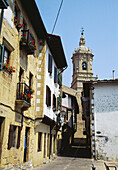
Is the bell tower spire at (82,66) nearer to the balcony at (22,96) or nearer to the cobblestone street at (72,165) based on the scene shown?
the cobblestone street at (72,165)

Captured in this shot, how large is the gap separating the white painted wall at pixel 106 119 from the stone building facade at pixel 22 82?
4.94 meters

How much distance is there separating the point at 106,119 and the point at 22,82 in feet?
31.5

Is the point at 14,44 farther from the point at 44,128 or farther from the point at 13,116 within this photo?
the point at 44,128

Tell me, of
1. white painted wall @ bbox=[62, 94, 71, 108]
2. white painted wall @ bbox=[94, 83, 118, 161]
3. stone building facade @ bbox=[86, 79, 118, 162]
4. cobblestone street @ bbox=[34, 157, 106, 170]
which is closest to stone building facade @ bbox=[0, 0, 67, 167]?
cobblestone street @ bbox=[34, 157, 106, 170]

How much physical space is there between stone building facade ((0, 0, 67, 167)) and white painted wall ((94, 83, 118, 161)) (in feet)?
16.2

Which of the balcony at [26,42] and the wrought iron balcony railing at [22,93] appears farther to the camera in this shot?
the balcony at [26,42]

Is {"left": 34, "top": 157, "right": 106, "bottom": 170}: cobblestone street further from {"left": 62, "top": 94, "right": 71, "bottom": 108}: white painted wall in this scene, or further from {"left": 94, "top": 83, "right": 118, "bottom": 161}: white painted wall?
{"left": 62, "top": 94, "right": 71, "bottom": 108}: white painted wall

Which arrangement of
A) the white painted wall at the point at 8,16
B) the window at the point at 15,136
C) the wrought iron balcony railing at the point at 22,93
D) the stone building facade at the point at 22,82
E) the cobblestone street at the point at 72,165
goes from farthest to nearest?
the cobblestone street at the point at 72,165 < the wrought iron balcony railing at the point at 22,93 < the window at the point at 15,136 < the white painted wall at the point at 8,16 < the stone building facade at the point at 22,82

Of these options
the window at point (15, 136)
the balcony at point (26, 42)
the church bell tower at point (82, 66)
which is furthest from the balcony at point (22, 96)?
the church bell tower at point (82, 66)

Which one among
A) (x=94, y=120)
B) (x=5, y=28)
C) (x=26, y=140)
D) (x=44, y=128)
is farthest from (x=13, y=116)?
(x=94, y=120)

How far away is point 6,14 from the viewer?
8695mm

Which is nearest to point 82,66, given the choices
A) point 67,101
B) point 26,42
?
point 67,101

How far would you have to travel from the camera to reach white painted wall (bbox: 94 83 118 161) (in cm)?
1684

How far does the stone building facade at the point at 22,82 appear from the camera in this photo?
853 cm
